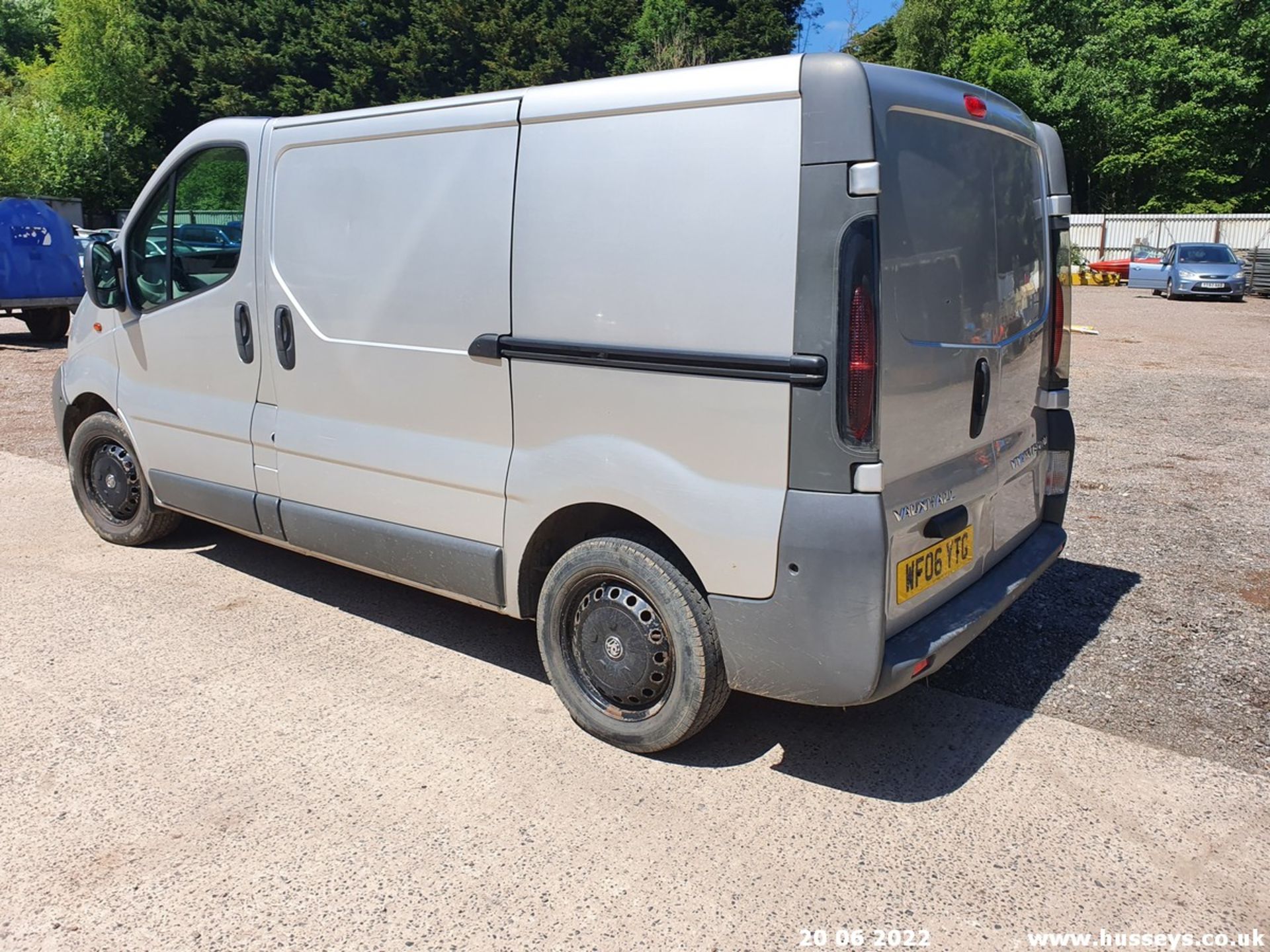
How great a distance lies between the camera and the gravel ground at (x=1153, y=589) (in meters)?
3.92

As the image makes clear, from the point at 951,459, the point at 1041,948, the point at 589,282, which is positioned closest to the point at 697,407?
the point at 589,282

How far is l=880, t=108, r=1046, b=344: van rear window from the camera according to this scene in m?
3.04

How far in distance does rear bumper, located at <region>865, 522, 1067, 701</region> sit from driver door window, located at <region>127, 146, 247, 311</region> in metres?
3.46

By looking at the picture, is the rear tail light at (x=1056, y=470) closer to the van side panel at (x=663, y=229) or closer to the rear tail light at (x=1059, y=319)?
the rear tail light at (x=1059, y=319)

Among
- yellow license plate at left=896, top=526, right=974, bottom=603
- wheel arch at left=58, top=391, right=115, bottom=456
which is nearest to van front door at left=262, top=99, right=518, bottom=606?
yellow license plate at left=896, top=526, right=974, bottom=603

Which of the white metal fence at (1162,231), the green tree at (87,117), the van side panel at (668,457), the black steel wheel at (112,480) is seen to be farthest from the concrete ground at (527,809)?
the green tree at (87,117)

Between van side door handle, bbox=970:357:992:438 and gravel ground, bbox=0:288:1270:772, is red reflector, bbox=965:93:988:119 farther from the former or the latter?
gravel ground, bbox=0:288:1270:772

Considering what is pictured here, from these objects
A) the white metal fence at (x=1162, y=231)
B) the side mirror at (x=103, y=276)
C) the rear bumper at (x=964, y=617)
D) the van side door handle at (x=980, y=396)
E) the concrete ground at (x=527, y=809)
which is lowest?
the concrete ground at (x=527, y=809)

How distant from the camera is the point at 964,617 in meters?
3.46

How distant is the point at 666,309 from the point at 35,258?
15.8 meters

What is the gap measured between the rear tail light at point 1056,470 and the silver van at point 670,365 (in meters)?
0.01

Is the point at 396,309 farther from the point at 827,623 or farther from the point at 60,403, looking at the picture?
the point at 60,403

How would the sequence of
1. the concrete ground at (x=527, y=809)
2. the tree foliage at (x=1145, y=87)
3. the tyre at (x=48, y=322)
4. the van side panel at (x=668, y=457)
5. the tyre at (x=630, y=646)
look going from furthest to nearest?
the tree foliage at (x=1145, y=87) < the tyre at (x=48, y=322) < the tyre at (x=630, y=646) < the van side panel at (x=668, y=457) < the concrete ground at (x=527, y=809)
